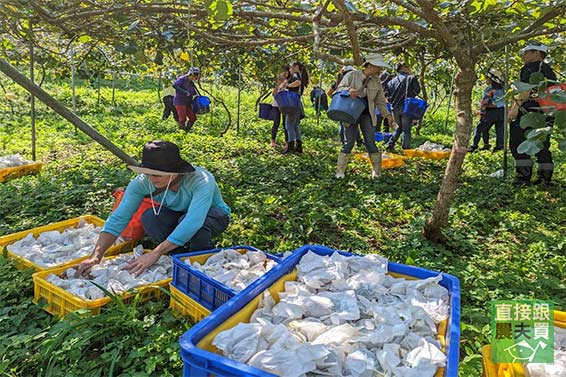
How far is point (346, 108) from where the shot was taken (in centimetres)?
531

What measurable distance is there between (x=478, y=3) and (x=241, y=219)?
2.70 m

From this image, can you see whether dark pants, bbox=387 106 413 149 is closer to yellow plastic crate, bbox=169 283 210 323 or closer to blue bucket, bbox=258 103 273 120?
blue bucket, bbox=258 103 273 120

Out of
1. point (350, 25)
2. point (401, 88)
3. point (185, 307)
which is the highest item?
point (401, 88)

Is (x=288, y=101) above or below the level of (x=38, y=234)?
above

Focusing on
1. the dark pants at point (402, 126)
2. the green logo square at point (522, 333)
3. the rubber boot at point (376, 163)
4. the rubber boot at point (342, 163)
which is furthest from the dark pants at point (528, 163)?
the green logo square at point (522, 333)

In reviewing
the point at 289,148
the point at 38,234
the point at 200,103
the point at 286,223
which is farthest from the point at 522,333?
the point at 200,103

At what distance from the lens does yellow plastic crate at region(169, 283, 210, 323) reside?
2.39 m

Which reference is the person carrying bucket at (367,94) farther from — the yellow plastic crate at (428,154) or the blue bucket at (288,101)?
the yellow plastic crate at (428,154)

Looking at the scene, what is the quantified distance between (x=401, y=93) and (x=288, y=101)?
6.84ft

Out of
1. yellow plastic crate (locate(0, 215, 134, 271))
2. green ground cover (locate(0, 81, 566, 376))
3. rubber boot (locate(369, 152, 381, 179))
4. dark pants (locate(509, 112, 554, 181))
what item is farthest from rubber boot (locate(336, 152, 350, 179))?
yellow plastic crate (locate(0, 215, 134, 271))

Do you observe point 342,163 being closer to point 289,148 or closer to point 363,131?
point 363,131

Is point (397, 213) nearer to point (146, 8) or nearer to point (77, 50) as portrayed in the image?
point (146, 8)

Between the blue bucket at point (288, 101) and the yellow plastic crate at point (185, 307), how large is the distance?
4971 mm

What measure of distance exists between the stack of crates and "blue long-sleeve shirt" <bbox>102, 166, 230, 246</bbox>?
203mm
